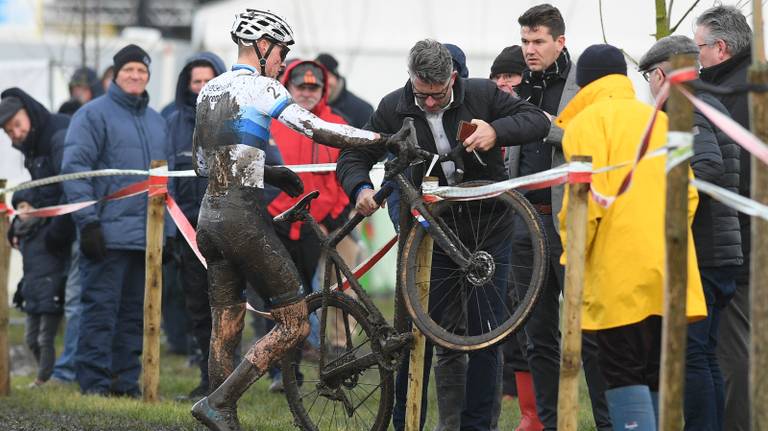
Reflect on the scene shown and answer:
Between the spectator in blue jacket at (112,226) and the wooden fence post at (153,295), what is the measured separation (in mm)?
707

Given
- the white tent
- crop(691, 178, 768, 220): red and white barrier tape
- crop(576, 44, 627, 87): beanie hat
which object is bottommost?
crop(691, 178, 768, 220): red and white barrier tape

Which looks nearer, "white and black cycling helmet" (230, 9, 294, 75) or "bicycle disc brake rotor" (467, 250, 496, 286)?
"bicycle disc brake rotor" (467, 250, 496, 286)

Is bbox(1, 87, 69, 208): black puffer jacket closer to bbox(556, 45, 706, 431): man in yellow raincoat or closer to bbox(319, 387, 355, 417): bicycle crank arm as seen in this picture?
bbox(319, 387, 355, 417): bicycle crank arm

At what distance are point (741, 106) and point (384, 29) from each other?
1112 cm

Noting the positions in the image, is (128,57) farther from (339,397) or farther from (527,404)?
(527,404)

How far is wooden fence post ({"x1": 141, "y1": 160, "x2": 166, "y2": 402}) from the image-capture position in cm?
960

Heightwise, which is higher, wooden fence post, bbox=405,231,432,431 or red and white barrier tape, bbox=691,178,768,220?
red and white barrier tape, bbox=691,178,768,220

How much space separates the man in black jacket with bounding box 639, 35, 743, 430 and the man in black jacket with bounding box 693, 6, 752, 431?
385 millimetres

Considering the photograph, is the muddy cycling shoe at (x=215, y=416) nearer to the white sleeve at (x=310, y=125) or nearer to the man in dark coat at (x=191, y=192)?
the white sleeve at (x=310, y=125)

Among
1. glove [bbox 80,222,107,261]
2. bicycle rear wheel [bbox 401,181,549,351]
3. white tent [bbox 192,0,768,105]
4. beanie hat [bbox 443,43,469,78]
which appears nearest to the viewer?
bicycle rear wheel [bbox 401,181,549,351]

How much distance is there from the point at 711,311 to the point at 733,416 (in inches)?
29.9

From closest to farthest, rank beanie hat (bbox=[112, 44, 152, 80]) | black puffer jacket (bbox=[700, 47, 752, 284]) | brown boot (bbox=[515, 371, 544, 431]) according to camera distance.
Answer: black puffer jacket (bbox=[700, 47, 752, 284]) → brown boot (bbox=[515, 371, 544, 431]) → beanie hat (bbox=[112, 44, 152, 80])

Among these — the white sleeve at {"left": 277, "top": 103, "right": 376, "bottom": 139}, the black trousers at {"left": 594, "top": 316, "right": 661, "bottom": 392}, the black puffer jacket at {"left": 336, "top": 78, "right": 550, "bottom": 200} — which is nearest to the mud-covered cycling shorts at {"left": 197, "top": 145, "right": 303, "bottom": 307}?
the white sleeve at {"left": 277, "top": 103, "right": 376, "bottom": 139}

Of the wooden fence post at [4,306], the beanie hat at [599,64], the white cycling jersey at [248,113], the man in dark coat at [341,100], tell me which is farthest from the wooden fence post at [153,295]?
the beanie hat at [599,64]
